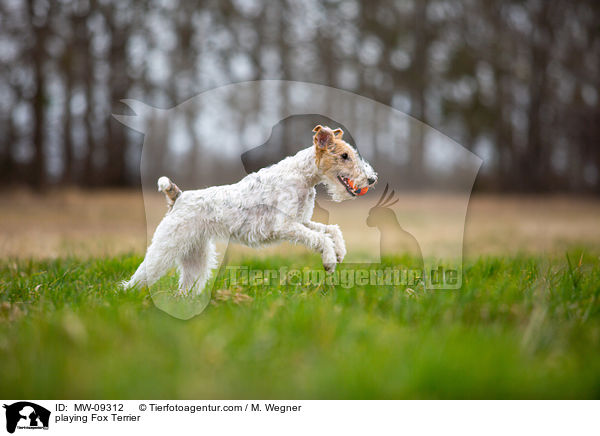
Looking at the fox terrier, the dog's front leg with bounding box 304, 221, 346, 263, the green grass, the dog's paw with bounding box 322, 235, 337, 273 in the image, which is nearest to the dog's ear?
the fox terrier

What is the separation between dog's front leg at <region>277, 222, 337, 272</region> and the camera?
3.85 meters

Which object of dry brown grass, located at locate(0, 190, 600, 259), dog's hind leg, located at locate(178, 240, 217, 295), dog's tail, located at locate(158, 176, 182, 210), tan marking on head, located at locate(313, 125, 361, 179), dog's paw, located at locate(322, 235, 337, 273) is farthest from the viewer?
dry brown grass, located at locate(0, 190, 600, 259)

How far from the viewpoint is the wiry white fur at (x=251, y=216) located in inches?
160

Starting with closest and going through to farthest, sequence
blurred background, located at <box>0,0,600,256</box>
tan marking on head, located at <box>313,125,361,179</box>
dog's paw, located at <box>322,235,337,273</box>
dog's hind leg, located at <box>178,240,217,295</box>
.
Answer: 1. dog's paw, located at <box>322,235,337,273</box>
2. tan marking on head, located at <box>313,125,361,179</box>
3. dog's hind leg, located at <box>178,240,217,295</box>
4. blurred background, located at <box>0,0,600,256</box>

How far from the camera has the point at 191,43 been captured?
54.9ft

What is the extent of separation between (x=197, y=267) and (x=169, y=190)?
90cm

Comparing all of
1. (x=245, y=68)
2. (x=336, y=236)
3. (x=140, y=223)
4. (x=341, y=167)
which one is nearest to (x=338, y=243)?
(x=336, y=236)

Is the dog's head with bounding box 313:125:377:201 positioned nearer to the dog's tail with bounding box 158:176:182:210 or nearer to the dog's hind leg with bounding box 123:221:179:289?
the dog's tail with bounding box 158:176:182:210

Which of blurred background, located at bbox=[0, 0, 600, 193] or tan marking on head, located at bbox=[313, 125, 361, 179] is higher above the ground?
blurred background, located at bbox=[0, 0, 600, 193]

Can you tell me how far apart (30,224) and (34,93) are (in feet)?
21.1

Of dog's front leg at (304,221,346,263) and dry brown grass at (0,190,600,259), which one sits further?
dry brown grass at (0,190,600,259)

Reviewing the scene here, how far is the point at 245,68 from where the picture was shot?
1669 cm
